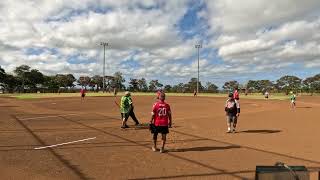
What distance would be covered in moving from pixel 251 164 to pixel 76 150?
4761mm

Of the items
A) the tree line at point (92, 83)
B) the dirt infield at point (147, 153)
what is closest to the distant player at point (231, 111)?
the dirt infield at point (147, 153)

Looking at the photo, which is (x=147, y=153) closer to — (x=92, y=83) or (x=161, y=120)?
(x=161, y=120)

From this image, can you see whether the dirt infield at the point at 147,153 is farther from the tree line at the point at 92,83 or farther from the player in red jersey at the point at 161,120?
the tree line at the point at 92,83

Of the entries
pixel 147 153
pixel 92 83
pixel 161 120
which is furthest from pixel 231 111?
pixel 92 83

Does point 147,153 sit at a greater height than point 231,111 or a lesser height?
lesser

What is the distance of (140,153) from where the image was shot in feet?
37.6

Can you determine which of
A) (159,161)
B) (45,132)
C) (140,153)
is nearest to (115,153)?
(140,153)

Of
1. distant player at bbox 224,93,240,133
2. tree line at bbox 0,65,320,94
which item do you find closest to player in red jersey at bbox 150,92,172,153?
distant player at bbox 224,93,240,133

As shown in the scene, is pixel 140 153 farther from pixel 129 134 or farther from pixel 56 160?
pixel 129 134

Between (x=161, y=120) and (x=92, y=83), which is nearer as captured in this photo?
(x=161, y=120)

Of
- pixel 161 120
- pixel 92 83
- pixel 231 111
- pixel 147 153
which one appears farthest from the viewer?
pixel 92 83

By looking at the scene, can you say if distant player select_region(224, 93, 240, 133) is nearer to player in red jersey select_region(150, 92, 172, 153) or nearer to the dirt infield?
the dirt infield

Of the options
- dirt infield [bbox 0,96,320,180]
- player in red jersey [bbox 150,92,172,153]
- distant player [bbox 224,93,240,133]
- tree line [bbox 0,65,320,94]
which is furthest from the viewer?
tree line [bbox 0,65,320,94]

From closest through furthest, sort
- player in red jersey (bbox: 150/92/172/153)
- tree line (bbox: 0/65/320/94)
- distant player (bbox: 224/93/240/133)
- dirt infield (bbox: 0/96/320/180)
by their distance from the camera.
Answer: dirt infield (bbox: 0/96/320/180), player in red jersey (bbox: 150/92/172/153), distant player (bbox: 224/93/240/133), tree line (bbox: 0/65/320/94)
